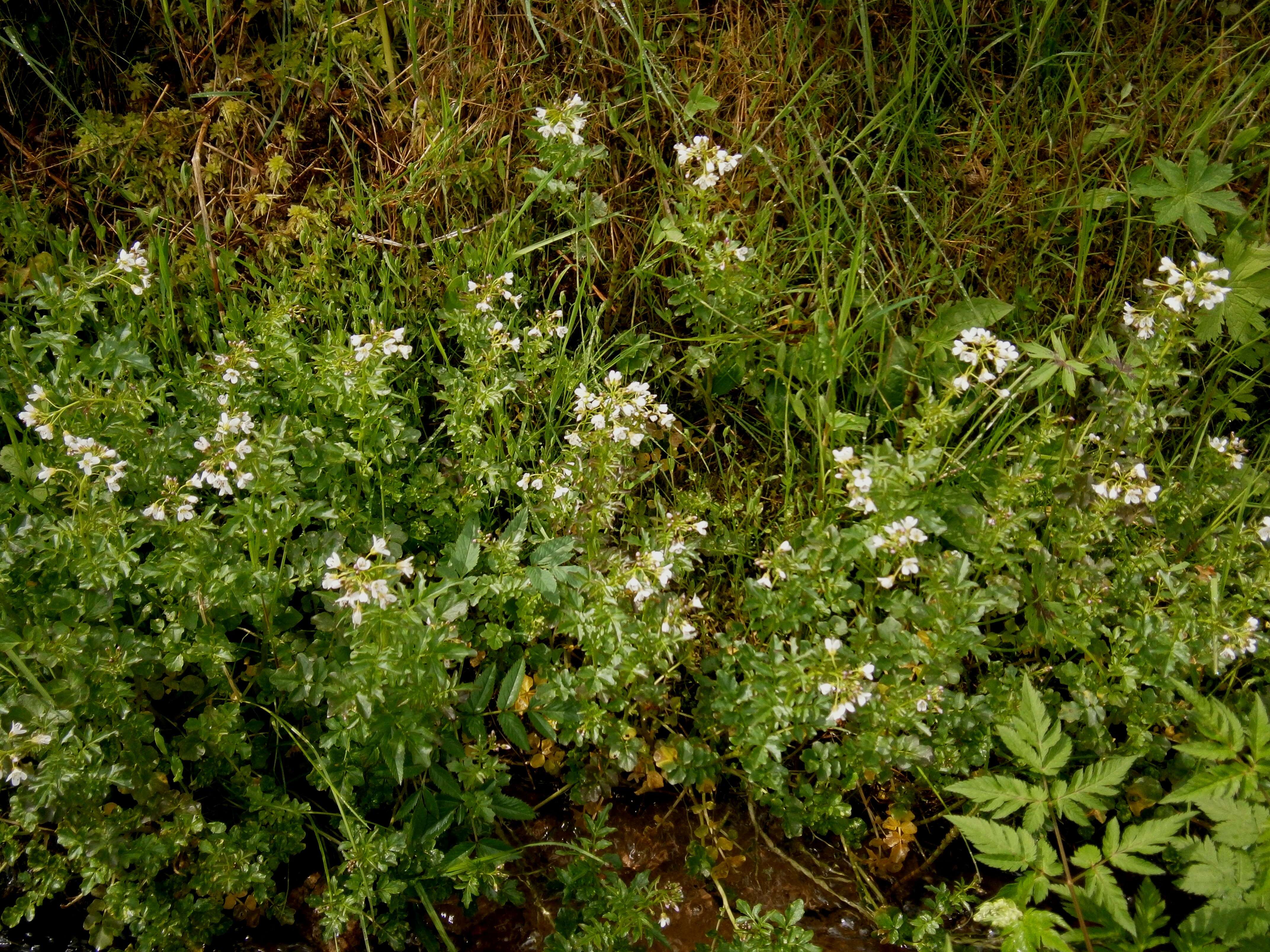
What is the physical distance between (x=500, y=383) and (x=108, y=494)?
3.43 ft

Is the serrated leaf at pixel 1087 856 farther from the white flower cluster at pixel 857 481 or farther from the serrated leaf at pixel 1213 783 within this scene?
the white flower cluster at pixel 857 481

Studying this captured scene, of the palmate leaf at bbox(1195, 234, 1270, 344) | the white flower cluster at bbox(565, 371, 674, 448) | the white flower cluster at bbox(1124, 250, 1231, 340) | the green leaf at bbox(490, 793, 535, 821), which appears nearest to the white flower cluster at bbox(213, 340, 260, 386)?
the white flower cluster at bbox(565, 371, 674, 448)

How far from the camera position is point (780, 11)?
324 centimetres

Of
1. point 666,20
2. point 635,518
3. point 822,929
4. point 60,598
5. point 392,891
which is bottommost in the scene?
point 822,929

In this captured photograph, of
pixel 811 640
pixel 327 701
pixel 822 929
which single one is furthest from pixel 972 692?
pixel 327 701

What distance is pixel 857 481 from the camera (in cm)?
226

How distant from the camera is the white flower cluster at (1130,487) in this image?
247 centimetres

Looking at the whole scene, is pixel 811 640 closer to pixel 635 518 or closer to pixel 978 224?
pixel 635 518

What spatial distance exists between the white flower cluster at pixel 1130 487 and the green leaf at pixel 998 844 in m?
0.94

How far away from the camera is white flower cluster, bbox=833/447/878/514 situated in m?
2.26

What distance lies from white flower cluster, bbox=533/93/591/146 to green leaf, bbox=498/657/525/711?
5.12 ft

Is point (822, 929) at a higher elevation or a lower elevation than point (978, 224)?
lower

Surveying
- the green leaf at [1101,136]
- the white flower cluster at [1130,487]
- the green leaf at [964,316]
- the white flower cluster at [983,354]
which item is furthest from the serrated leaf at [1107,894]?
the green leaf at [1101,136]

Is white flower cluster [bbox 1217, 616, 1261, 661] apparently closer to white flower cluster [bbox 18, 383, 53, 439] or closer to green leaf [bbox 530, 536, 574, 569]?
green leaf [bbox 530, 536, 574, 569]
